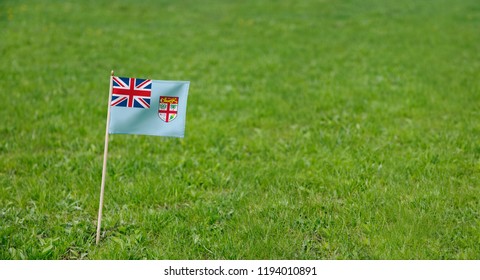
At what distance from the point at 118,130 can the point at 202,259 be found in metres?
1.41

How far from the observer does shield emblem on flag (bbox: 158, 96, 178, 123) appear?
455 cm

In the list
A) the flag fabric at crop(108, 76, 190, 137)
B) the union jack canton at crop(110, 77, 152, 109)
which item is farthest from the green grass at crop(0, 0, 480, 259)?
the union jack canton at crop(110, 77, 152, 109)

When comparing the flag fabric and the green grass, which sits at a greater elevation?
the flag fabric

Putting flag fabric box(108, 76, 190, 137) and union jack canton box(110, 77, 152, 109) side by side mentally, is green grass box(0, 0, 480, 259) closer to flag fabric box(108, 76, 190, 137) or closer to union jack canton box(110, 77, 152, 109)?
flag fabric box(108, 76, 190, 137)

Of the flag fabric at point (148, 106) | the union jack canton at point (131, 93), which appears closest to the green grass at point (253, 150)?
the flag fabric at point (148, 106)

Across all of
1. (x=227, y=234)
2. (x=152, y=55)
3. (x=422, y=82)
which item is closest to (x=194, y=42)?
(x=152, y=55)

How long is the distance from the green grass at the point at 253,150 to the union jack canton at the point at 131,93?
119 centimetres

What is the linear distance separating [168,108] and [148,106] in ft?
0.60

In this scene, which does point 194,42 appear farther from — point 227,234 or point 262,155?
point 227,234

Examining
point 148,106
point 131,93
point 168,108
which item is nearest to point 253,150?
point 168,108

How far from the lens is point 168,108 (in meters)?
4.58

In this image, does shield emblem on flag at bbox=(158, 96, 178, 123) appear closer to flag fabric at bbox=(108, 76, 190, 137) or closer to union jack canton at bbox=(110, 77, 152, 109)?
flag fabric at bbox=(108, 76, 190, 137)

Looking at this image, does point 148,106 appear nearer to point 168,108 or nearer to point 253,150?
point 168,108

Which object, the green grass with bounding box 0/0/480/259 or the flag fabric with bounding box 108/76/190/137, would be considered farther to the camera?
the green grass with bounding box 0/0/480/259
